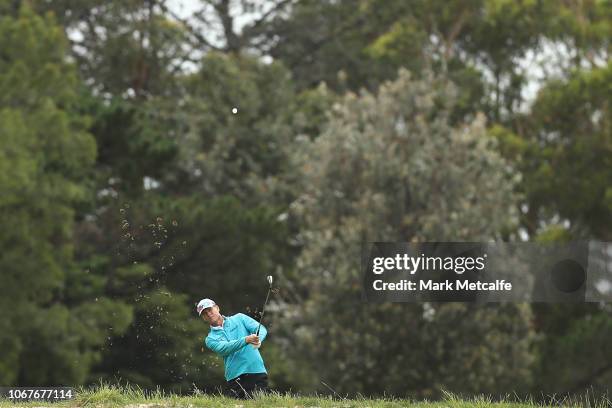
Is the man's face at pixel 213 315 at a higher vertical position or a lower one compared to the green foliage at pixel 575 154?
lower

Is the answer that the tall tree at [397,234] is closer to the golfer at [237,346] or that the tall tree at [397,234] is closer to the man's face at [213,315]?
the golfer at [237,346]

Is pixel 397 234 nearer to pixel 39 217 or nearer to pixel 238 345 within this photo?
pixel 39 217

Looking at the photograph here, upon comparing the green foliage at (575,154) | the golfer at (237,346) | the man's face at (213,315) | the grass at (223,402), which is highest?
the green foliage at (575,154)

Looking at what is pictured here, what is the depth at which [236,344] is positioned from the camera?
1111 centimetres

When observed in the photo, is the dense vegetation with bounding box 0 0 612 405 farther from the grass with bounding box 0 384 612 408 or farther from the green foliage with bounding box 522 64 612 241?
the grass with bounding box 0 384 612 408

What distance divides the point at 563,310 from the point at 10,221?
16102 mm

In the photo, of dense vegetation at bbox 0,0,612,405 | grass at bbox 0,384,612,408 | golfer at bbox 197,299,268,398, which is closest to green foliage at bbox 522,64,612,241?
dense vegetation at bbox 0,0,612,405

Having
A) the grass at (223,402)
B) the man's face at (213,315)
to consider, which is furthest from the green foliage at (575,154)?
the man's face at (213,315)

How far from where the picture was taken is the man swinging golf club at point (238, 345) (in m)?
11.1

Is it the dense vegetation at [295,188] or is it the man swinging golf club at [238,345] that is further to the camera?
the dense vegetation at [295,188]

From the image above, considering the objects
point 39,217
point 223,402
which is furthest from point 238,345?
point 39,217

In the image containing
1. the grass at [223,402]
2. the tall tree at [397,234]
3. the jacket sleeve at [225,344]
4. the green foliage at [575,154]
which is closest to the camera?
the grass at [223,402]

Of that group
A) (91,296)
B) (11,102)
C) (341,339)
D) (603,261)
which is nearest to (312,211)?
(341,339)

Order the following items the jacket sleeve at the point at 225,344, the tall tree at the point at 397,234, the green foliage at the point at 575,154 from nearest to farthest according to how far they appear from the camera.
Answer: the jacket sleeve at the point at 225,344 < the tall tree at the point at 397,234 < the green foliage at the point at 575,154
